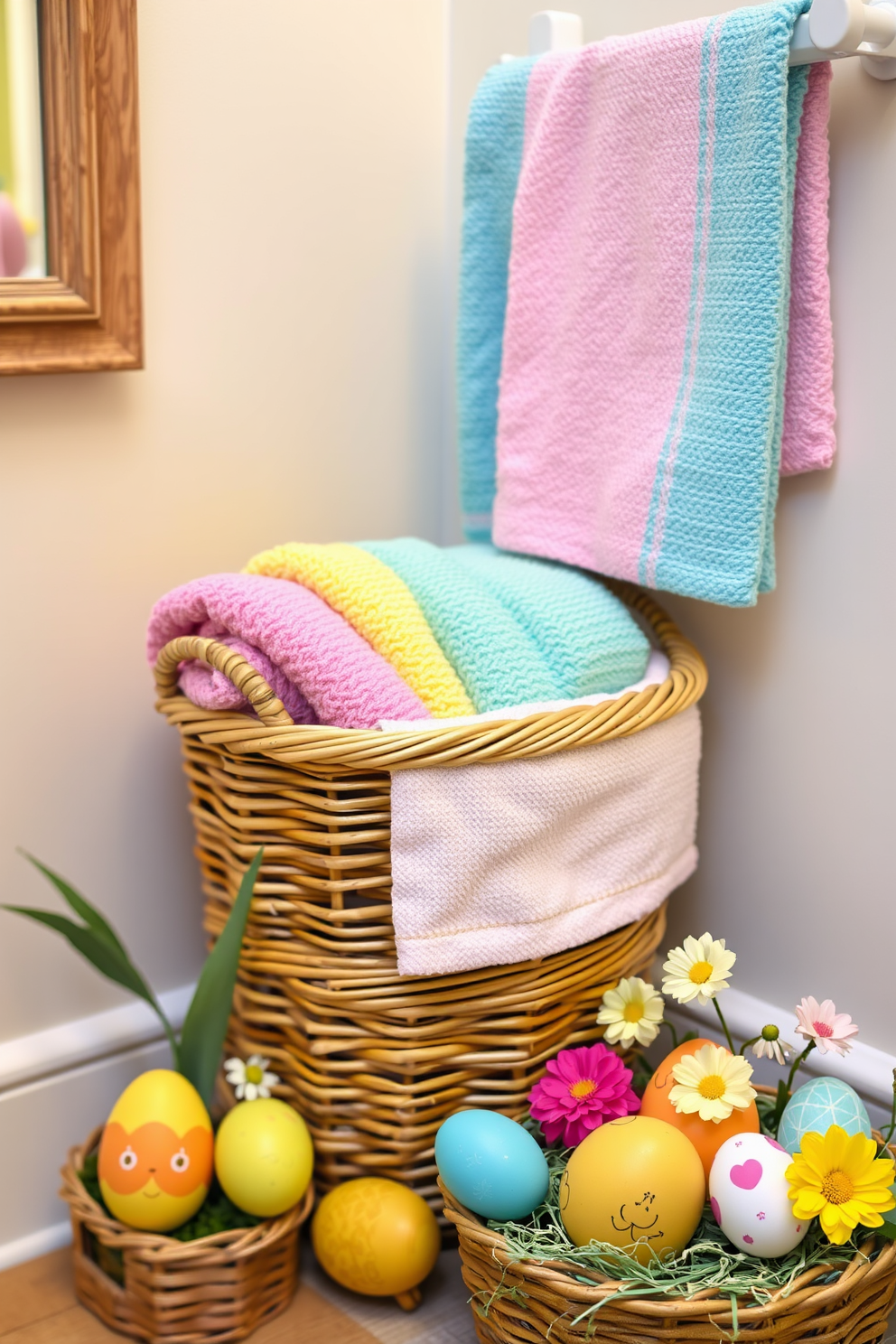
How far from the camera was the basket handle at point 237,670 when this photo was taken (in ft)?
2.82

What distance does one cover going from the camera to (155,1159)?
2.89 feet

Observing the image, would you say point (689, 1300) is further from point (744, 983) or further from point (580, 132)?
point (580, 132)

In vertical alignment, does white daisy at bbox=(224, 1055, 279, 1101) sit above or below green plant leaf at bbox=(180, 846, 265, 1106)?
below

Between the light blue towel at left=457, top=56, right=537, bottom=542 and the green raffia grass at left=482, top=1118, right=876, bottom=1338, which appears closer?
the green raffia grass at left=482, top=1118, right=876, bottom=1338

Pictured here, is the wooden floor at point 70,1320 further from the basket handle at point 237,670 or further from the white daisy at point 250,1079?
the basket handle at point 237,670

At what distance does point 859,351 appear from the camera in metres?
0.90

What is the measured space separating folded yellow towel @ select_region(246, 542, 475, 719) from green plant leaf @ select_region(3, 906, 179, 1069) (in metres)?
0.32

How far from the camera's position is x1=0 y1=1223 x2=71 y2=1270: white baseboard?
102cm

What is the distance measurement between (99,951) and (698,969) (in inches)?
18.1

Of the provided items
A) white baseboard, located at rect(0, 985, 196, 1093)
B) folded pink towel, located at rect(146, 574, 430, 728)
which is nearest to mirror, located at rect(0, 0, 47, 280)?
folded pink towel, located at rect(146, 574, 430, 728)

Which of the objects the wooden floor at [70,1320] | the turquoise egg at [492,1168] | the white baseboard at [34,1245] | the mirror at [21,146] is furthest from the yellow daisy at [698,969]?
the mirror at [21,146]

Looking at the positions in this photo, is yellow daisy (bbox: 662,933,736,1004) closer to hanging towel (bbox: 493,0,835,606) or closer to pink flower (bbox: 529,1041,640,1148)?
pink flower (bbox: 529,1041,640,1148)

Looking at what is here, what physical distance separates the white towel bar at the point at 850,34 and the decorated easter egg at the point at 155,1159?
0.86m

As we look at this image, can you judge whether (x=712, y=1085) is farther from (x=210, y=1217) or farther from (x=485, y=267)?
(x=485, y=267)
